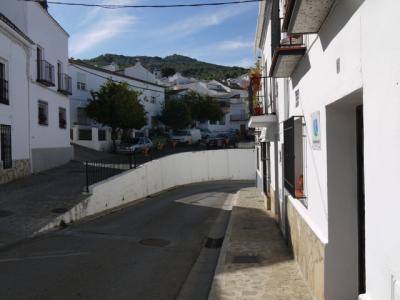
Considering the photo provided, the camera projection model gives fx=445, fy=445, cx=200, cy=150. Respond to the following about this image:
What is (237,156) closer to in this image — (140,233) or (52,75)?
(52,75)

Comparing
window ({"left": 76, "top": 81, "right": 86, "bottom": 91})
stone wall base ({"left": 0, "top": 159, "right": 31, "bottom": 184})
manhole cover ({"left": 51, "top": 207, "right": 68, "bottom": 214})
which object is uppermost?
window ({"left": 76, "top": 81, "right": 86, "bottom": 91})

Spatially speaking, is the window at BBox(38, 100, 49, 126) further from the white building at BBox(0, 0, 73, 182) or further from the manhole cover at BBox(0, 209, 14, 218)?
the manhole cover at BBox(0, 209, 14, 218)

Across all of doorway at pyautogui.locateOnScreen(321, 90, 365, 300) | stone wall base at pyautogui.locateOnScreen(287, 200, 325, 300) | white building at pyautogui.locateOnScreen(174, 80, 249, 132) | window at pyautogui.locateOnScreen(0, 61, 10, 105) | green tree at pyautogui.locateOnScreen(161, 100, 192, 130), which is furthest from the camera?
white building at pyautogui.locateOnScreen(174, 80, 249, 132)

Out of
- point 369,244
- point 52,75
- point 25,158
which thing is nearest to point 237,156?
point 52,75

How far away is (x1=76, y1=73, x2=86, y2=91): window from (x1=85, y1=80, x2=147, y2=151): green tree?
2.28 m

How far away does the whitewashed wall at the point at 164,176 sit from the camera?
14.3 meters

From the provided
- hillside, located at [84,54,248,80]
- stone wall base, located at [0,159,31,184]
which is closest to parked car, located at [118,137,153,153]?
stone wall base, located at [0,159,31,184]

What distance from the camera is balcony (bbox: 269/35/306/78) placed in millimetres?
6391

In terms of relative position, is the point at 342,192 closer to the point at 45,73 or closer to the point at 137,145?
the point at 45,73

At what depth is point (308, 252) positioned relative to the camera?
20.1ft

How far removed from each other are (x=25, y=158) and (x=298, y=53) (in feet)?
49.0

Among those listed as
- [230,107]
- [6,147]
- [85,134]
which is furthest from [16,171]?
[230,107]

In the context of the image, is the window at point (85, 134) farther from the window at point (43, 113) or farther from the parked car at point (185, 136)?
the window at point (43, 113)

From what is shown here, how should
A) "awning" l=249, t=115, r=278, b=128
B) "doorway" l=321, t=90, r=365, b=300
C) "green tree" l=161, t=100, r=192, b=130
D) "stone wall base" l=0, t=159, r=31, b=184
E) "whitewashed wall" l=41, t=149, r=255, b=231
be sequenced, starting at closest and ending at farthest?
1. "doorway" l=321, t=90, r=365, b=300
2. "awning" l=249, t=115, r=278, b=128
3. "whitewashed wall" l=41, t=149, r=255, b=231
4. "stone wall base" l=0, t=159, r=31, b=184
5. "green tree" l=161, t=100, r=192, b=130
